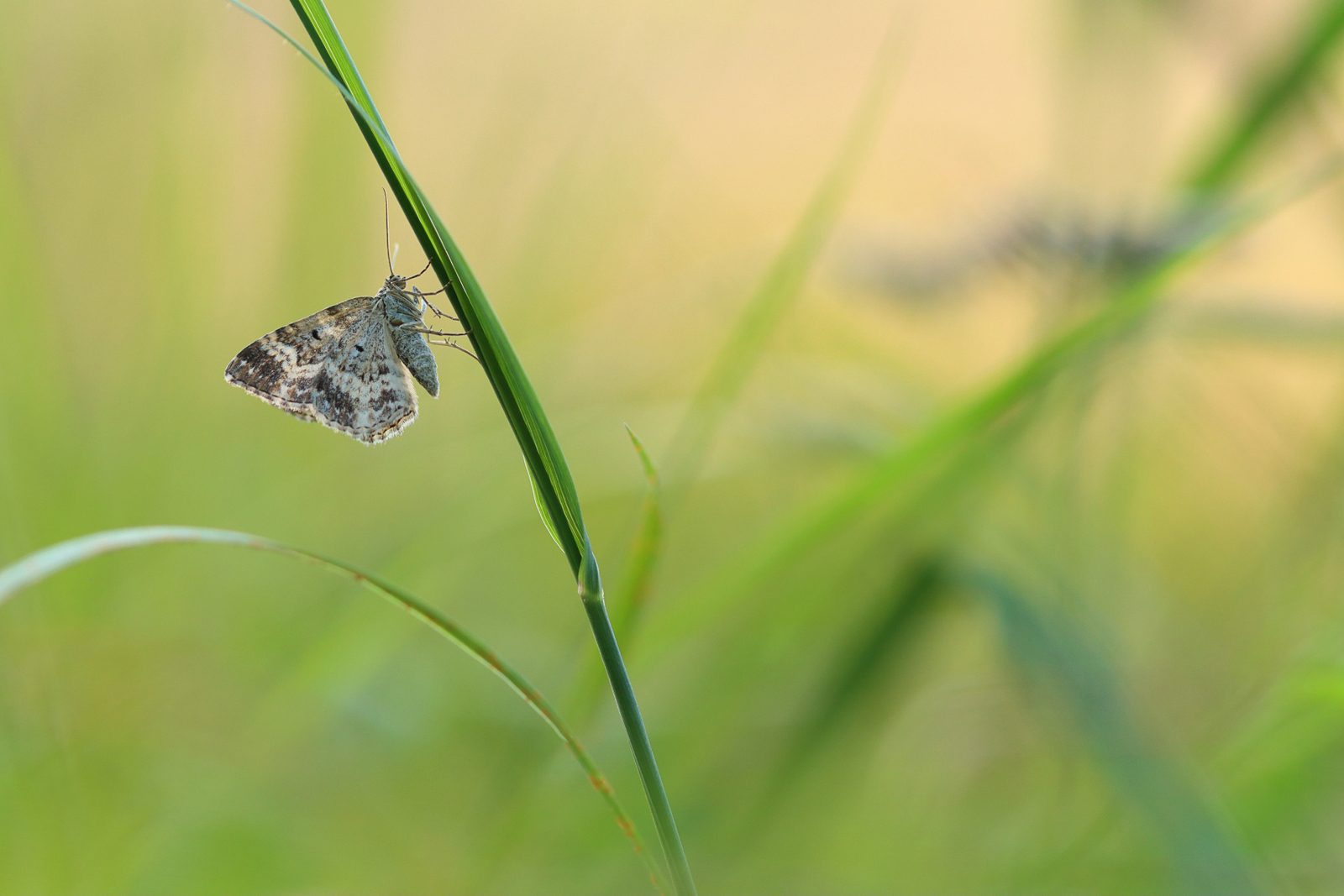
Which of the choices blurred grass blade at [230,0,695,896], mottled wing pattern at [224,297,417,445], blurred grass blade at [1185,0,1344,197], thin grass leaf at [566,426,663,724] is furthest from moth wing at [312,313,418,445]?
blurred grass blade at [1185,0,1344,197]

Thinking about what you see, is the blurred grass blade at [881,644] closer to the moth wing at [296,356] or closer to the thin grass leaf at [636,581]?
the thin grass leaf at [636,581]

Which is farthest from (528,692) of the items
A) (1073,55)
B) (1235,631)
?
(1235,631)

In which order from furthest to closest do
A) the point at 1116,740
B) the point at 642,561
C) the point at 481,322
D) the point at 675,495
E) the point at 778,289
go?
the point at 675,495
the point at 778,289
the point at 1116,740
the point at 642,561
the point at 481,322

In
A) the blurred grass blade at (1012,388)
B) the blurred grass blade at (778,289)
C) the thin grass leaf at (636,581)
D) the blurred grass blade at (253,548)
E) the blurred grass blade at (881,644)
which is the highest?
the blurred grass blade at (778,289)

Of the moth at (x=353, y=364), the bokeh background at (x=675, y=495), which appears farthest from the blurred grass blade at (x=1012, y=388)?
the moth at (x=353, y=364)

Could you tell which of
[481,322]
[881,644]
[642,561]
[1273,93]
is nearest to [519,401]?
[481,322]

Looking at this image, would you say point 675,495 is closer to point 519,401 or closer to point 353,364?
point 353,364
